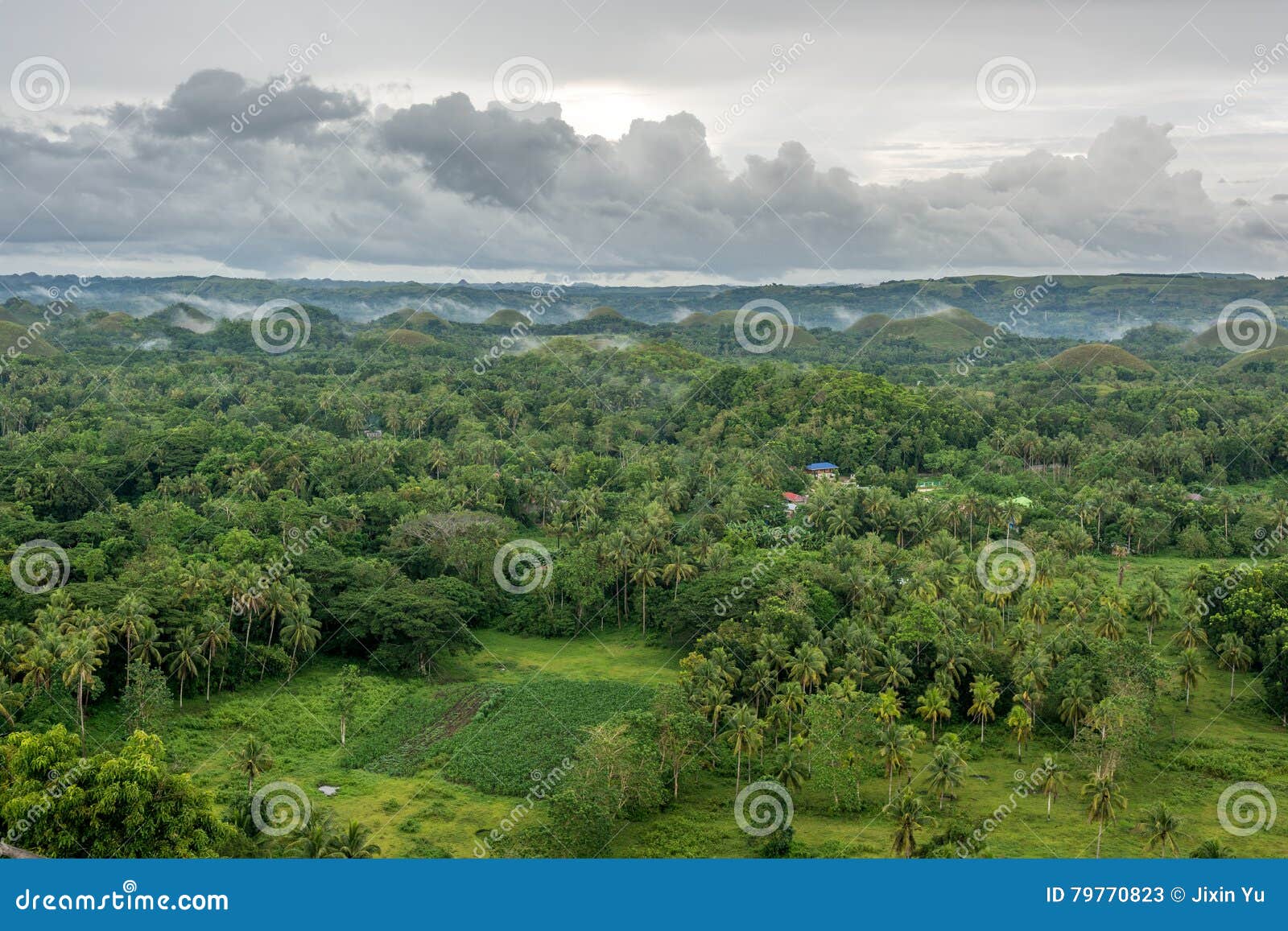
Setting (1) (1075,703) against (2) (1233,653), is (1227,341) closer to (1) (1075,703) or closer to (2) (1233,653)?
(2) (1233,653)

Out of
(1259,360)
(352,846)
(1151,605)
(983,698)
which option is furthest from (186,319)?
(352,846)

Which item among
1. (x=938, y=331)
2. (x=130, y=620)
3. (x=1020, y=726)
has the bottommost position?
(x=1020, y=726)

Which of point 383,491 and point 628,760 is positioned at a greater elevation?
point 383,491

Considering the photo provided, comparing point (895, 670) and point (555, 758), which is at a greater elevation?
point (895, 670)

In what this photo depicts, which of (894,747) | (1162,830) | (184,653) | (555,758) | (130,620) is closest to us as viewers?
(1162,830)

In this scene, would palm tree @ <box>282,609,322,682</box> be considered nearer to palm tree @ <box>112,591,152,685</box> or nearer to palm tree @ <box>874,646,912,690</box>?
palm tree @ <box>112,591,152,685</box>

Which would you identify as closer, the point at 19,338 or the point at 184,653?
the point at 184,653

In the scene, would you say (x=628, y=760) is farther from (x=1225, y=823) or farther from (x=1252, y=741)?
(x=1252, y=741)

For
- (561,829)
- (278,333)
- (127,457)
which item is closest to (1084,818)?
(561,829)

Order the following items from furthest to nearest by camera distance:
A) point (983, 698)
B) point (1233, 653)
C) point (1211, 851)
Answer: point (1233, 653) < point (983, 698) < point (1211, 851)
